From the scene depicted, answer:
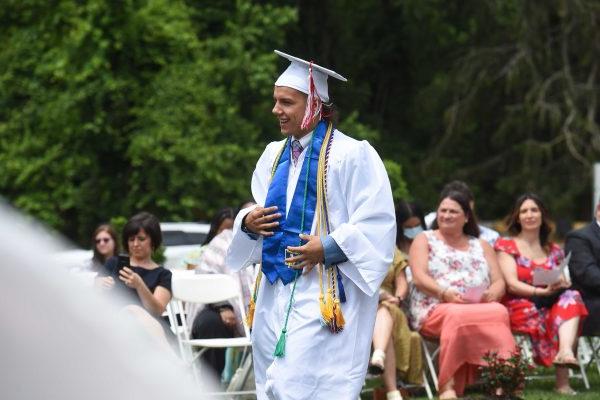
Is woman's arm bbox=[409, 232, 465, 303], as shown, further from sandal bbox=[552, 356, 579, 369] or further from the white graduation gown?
the white graduation gown

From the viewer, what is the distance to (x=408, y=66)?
114ft

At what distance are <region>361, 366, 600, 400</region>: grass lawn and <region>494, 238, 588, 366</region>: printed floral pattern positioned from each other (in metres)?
0.29

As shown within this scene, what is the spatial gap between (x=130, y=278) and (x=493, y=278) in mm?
2742

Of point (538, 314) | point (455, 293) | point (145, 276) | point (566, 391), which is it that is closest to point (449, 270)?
point (455, 293)

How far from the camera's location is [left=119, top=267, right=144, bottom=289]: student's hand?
9078 millimetres

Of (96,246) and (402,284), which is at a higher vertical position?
(96,246)

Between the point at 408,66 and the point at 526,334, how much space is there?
80.8 feet

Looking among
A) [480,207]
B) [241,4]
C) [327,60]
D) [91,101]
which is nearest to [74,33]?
[91,101]

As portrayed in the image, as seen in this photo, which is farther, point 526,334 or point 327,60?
point 327,60

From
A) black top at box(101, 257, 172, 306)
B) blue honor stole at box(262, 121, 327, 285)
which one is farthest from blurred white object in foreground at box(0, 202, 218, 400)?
black top at box(101, 257, 172, 306)

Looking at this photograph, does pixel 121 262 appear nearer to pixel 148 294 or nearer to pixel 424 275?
pixel 148 294

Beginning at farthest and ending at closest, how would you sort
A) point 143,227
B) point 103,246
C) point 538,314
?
point 103,246 < point 538,314 < point 143,227

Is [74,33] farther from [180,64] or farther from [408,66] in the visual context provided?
[408,66]

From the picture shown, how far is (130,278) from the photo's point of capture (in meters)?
9.10
